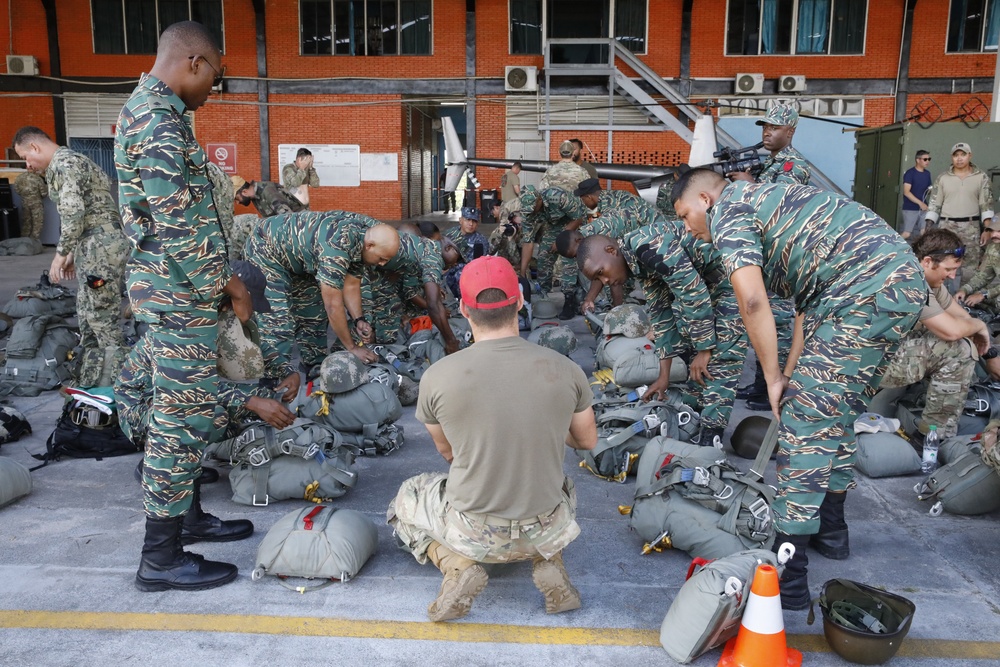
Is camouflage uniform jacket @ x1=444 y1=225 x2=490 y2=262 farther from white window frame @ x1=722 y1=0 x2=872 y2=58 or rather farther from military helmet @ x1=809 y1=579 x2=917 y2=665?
white window frame @ x1=722 y1=0 x2=872 y2=58

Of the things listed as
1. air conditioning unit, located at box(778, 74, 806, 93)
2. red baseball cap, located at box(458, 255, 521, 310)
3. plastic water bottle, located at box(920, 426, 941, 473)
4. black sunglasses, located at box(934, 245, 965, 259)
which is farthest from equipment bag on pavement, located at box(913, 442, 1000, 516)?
air conditioning unit, located at box(778, 74, 806, 93)

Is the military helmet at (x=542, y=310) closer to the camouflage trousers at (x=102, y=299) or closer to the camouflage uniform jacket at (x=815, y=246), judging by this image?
the camouflage trousers at (x=102, y=299)

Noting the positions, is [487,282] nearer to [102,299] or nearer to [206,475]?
[206,475]

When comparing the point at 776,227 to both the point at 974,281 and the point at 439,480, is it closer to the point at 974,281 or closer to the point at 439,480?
the point at 439,480

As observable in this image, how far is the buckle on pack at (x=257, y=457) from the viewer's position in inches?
164

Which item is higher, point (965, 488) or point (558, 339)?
point (558, 339)

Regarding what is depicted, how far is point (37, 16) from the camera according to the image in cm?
1980

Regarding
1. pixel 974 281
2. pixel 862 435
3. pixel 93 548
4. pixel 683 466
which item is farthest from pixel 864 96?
pixel 93 548

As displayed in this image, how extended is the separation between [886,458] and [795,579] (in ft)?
6.22

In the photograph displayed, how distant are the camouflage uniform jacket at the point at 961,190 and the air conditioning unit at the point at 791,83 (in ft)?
29.2

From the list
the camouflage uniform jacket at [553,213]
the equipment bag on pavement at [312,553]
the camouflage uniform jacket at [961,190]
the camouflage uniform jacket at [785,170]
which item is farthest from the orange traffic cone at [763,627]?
the camouflage uniform jacket at [961,190]

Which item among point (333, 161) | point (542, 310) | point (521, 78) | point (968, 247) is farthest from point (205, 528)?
point (333, 161)

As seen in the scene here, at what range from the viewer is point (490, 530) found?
118 inches

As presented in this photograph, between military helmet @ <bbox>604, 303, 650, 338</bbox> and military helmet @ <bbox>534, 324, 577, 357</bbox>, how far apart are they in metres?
0.81
